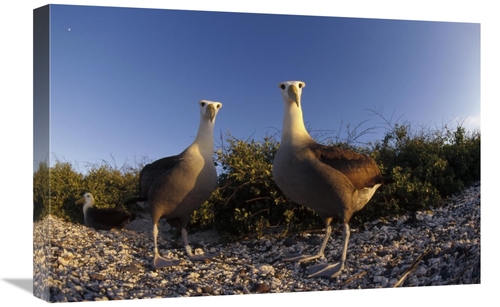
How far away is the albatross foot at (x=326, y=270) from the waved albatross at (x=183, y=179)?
1.54 meters

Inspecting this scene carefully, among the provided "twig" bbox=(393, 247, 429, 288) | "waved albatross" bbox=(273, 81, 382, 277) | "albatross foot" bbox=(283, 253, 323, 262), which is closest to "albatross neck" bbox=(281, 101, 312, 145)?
"waved albatross" bbox=(273, 81, 382, 277)

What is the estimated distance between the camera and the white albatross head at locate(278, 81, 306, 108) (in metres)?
8.80

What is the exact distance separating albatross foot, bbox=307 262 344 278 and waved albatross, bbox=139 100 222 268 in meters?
1.54

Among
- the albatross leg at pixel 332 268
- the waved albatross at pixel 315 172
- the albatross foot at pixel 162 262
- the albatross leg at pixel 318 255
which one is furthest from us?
the albatross leg at pixel 318 255

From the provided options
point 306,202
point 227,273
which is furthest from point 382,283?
point 227,273

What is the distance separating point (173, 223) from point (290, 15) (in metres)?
3.11

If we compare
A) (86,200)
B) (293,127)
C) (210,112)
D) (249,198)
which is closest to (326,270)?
(249,198)

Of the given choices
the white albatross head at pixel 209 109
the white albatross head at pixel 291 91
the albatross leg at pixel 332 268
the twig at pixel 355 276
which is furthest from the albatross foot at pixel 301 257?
the white albatross head at pixel 209 109

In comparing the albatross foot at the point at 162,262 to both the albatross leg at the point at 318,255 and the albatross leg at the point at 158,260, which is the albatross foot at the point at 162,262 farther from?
the albatross leg at the point at 318,255

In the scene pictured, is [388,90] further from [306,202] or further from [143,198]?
[143,198]

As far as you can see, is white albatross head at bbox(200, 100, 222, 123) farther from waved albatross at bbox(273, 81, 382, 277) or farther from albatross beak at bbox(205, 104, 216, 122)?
waved albatross at bbox(273, 81, 382, 277)

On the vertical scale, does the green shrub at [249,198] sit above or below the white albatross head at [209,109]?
below

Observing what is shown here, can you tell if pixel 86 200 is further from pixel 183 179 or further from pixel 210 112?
pixel 210 112

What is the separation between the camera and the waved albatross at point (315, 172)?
28.6 feet
